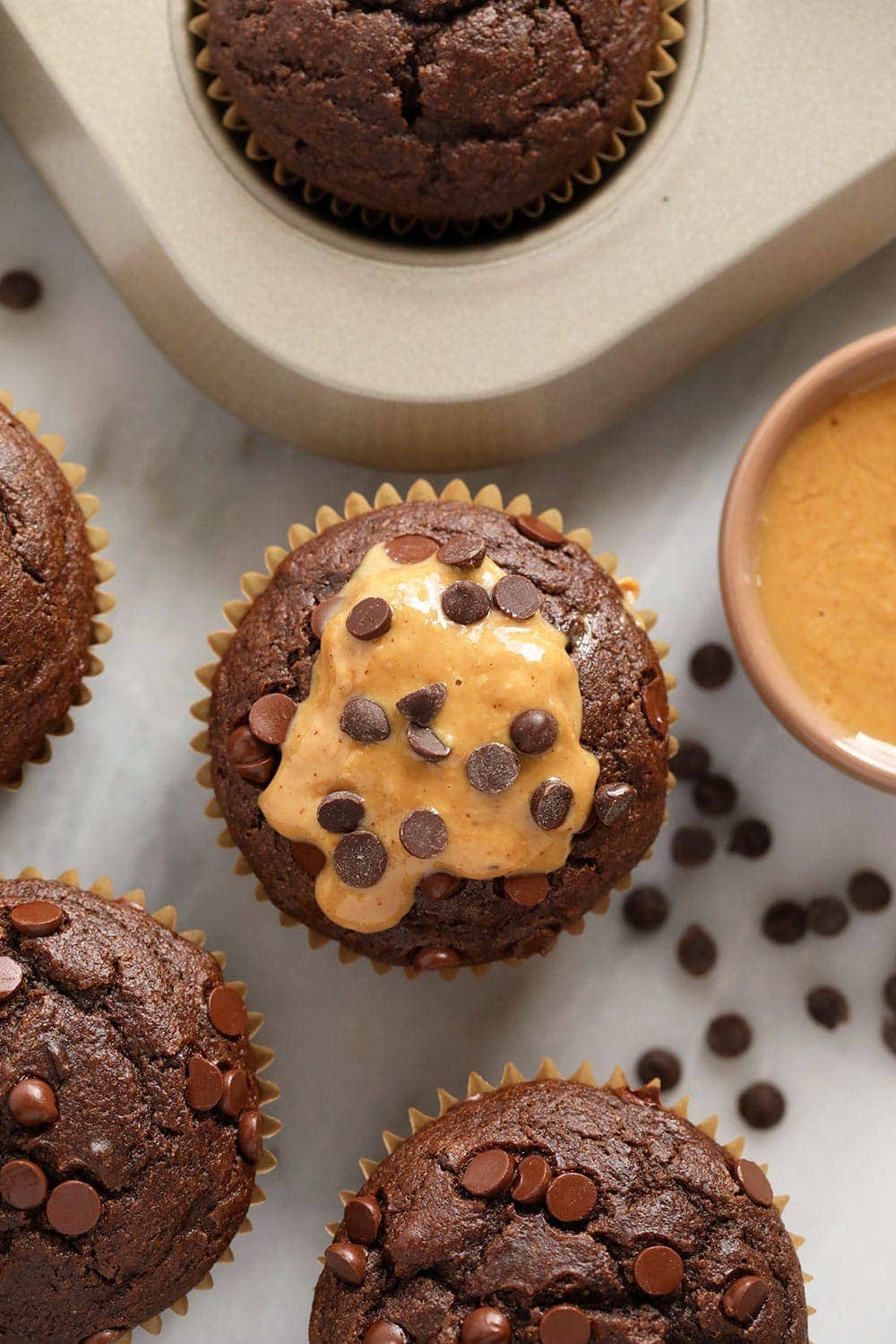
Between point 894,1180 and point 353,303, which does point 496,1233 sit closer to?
point 894,1180

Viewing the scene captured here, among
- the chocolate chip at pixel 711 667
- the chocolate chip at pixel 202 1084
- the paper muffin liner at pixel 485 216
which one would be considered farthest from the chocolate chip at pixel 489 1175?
the paper muffin liner at pixel 485 216

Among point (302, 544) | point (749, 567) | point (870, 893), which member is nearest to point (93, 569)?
point (302, 544)

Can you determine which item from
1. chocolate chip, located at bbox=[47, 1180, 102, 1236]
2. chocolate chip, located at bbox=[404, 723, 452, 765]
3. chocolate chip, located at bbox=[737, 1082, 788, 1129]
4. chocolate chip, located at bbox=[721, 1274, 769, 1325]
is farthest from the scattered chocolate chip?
chocolate chip, located at bbox=[47, 1180, 102, 1236]

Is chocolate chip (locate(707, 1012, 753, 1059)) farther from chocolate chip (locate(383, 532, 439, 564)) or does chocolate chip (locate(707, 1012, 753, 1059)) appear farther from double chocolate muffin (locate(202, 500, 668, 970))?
chocolate chip (locate(383, 532, 439, 564))

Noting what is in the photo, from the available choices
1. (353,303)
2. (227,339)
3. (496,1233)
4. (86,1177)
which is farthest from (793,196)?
(86,1177)

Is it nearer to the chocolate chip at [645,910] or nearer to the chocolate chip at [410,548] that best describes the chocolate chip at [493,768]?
the chocolate chip at [410,548]

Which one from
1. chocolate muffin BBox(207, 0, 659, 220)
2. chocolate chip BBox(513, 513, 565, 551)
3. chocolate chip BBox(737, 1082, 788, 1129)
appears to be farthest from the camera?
chocolate chip BBox(737, 1082, 788, 1129)

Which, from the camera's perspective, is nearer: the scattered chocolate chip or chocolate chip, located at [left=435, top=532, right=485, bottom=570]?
chocolate chip, located at [left=435, top=532, right=485, bottom=570]
